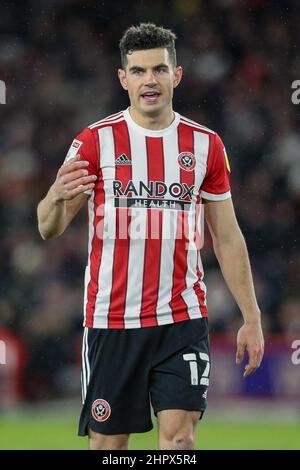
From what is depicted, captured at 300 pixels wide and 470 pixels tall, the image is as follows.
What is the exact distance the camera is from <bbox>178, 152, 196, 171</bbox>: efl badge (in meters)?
4.31

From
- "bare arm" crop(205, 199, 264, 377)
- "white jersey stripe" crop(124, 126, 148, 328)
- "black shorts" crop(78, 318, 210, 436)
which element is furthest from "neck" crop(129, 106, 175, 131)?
"black shorts" crop(78, 318, 210, 436)

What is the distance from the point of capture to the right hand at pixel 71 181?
3895 millimetres

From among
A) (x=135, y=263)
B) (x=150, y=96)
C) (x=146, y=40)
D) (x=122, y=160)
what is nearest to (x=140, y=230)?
(x=135, y=263)

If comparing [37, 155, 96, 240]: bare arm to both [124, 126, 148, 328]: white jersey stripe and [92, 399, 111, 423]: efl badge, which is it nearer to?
[124, 126, 148, 328]: white jersey stripe

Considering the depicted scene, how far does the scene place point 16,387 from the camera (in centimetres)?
895

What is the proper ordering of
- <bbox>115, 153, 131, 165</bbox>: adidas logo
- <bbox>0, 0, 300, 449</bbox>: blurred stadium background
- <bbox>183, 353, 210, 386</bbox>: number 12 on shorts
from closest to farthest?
<bbox>183, 353, 210, 386</bbox>: number 12 on shorts, <bbox>115, 153, 131, 165</bbox>: adidas logo, <bbox>0, 0, 300, 449</bbox>: blurred stadium background

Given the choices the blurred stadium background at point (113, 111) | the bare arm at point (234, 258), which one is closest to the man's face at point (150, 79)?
the bare arm at point (234, 258)

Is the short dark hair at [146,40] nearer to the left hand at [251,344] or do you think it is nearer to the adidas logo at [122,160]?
the adidas logo at [122,160]

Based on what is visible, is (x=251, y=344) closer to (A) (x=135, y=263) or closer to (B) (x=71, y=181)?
(A) (x=135, y=263)

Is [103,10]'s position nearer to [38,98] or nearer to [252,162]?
[38,98]

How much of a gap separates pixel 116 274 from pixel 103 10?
297 inches

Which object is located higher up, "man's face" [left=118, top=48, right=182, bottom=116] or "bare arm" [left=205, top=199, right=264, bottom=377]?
"man's face" [left=118, top=48, right=182, bottom=116]
